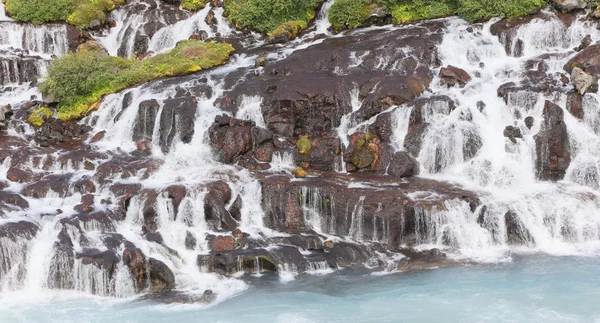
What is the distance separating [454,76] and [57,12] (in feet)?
74.8

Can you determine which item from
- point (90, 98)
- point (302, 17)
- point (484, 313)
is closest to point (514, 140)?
point (484, 313)

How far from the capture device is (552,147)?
2355 cm

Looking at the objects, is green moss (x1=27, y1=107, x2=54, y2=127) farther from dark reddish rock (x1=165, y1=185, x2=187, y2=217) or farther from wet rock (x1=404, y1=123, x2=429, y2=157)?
wet rock (x1=404, y1=123, x2=429, y2=157)

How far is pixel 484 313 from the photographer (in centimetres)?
1625

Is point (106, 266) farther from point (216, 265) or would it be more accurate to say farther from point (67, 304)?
point (216, 265)

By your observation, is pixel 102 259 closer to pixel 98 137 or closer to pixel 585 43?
pixel 98 137

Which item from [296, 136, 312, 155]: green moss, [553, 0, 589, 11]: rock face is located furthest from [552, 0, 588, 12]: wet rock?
[296, 136, 312, 155]: green moss

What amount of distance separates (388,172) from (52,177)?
13.1 metres

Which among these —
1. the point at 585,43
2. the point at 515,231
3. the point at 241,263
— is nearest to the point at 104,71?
the point at 241,263

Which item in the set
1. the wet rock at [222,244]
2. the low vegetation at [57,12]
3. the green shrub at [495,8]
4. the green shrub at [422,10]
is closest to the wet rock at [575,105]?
the green shrub at [495,8]

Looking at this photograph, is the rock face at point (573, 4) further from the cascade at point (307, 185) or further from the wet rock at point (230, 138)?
the wet rock at point (230, 138)

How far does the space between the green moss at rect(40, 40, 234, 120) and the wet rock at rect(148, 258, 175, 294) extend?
487 inches

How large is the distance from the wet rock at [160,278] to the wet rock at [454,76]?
14721 mm

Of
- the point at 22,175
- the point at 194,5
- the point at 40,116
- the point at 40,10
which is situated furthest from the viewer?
the point at 194,5
